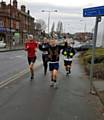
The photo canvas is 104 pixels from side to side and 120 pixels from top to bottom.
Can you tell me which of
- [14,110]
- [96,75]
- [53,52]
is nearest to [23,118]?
[14,110]

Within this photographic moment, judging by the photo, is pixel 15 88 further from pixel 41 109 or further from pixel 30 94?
pixel 41 109

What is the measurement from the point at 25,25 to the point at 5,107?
102585mm

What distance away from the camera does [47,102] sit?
971 cm

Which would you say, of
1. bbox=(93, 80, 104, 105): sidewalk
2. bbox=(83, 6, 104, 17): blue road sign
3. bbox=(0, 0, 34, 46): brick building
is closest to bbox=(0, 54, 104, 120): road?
bbox=(93, 80, 104, 105): sidewalk

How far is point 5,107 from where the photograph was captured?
29.2 ft

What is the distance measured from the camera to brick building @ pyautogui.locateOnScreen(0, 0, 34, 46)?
276ft

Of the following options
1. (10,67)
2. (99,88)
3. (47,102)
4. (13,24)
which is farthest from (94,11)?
(13,24)

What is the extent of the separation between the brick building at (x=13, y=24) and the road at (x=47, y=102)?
58573 mm

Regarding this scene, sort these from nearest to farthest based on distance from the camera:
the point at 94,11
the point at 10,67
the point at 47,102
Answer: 1. the point at 47,102
2. the point at 94,11
3. the point at 10,67

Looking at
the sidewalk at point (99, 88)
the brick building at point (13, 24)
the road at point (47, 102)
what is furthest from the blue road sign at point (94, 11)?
the brick building at point (13, 24)

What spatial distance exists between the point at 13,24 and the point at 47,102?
82.9 meters

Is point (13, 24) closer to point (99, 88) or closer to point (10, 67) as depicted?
point (10, 67)

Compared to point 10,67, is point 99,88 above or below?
above

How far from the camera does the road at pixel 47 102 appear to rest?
8.11 m
